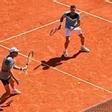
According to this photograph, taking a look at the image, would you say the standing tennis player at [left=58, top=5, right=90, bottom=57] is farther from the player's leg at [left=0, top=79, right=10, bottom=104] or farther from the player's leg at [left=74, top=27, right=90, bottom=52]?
the player's leg at [left=0, top=79, right=10, bottom=104]

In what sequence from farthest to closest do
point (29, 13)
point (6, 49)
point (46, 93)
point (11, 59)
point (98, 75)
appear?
point (29, 13), point (6, 49), point (98, 75), point (46, 93), point (11, 59)

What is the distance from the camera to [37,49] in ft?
75.9

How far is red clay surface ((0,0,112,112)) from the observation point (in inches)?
760

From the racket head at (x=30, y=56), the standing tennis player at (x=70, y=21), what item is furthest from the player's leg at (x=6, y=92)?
the standing tennis player at (x=70, y=21)

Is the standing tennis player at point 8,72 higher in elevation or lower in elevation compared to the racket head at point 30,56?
higher

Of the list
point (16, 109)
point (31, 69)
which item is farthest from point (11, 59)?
point (31, 69)

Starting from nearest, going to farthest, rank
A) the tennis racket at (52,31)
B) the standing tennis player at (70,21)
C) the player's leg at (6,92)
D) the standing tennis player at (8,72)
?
the standing tennis player at (8,72) < the player's leg at (6,92) < the standing tennis player at (70,21) < the tennis racket at (52,31)

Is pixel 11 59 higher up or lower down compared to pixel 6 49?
higher up

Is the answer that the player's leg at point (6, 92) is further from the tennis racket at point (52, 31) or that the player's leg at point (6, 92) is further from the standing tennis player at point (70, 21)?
the tennis racket at point (52, 31)

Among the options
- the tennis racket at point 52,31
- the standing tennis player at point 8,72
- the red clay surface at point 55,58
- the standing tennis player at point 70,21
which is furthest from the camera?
the tennis racket at point 52,31

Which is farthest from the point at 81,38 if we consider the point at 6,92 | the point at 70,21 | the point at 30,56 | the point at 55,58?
the point at 6,92

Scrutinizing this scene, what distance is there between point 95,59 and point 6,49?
3718 mm

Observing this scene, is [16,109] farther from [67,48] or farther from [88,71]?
[67,48]

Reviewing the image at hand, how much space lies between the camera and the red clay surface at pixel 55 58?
19.3 m
